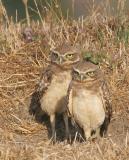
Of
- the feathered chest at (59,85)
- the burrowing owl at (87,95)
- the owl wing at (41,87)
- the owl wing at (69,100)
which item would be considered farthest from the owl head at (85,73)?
the owl wing at (41,87)

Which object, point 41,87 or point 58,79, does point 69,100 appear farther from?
point 41,87

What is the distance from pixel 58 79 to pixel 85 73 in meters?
0.54

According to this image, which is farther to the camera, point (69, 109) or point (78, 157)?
point (69, 109)

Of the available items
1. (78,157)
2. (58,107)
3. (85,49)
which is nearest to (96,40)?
(85,49)

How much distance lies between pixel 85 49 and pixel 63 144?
2.17 metres

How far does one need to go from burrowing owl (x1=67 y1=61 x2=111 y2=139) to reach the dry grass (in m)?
0.30

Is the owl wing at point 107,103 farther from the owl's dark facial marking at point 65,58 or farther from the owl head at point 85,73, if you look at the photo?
the owl's dark facial marking at point 65,58

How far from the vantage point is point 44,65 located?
9.22m

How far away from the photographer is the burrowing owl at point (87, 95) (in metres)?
7.51

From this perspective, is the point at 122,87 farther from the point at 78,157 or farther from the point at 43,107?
the point at 78,157

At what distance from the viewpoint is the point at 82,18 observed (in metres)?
10.1

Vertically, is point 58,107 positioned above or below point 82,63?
below

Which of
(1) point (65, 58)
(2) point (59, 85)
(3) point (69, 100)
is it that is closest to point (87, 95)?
(3) point (69, 100)

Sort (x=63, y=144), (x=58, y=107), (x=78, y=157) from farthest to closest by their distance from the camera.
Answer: (x=58, y=107)
(x=63, y=144)
(x=78, y=157)
